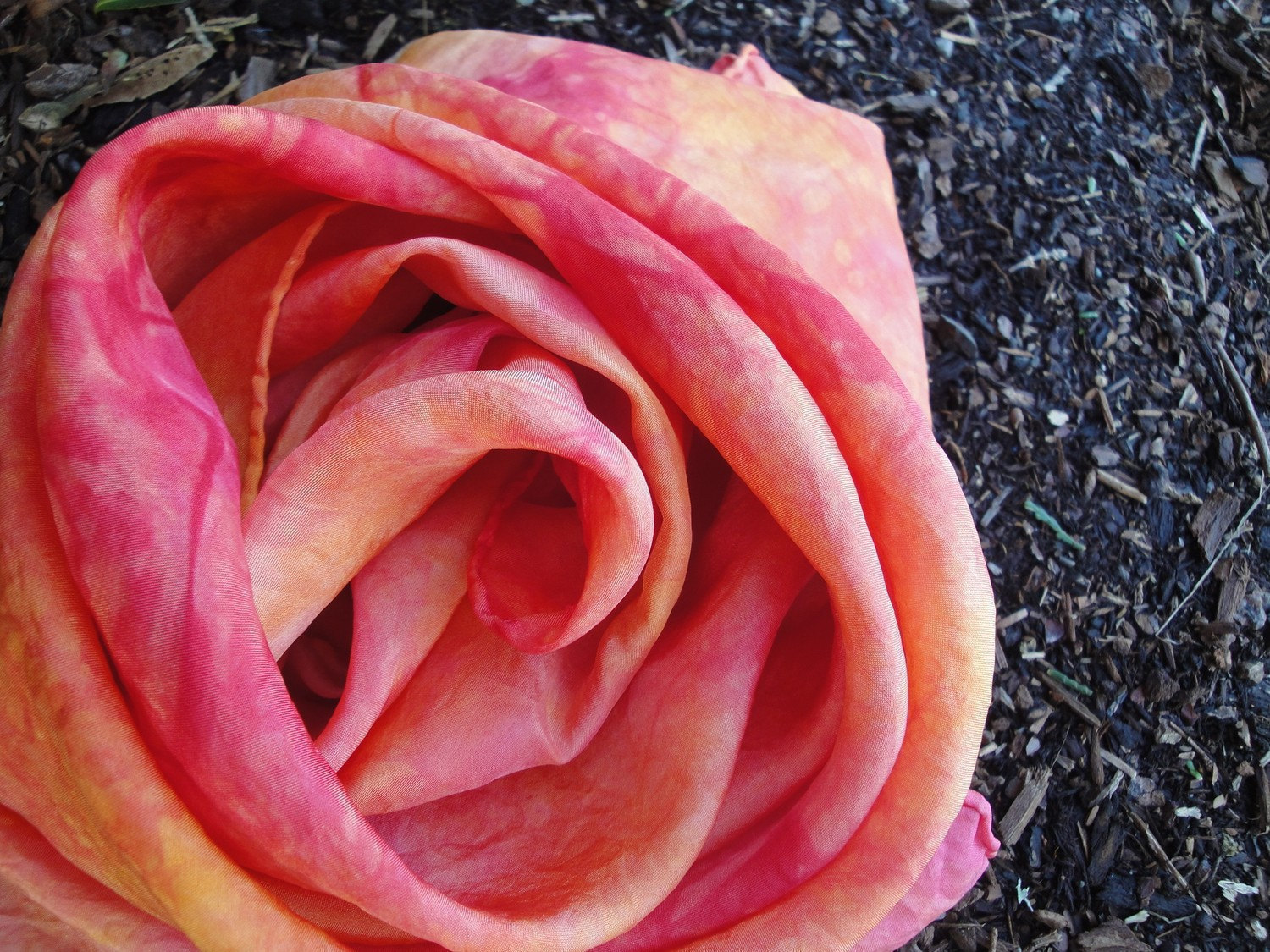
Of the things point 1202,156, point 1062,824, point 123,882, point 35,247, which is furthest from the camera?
point 1202,156

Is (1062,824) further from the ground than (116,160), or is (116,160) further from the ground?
(116,160)

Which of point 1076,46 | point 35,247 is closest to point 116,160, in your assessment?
point 35,247

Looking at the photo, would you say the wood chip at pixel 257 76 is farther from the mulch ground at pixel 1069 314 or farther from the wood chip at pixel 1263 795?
the wood chip at pixel 1263 795

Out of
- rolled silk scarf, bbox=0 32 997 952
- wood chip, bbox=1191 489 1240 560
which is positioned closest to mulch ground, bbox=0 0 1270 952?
wood chip, bbox=1191 489 1240 560

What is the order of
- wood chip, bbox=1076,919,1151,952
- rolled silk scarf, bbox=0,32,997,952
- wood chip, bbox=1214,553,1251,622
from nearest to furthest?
rolled silk scarf, bbox=0,32,997,952 < wood chip, bbox=1076,919,1151,952 < wood chip, bbox=1214,553,1251,622

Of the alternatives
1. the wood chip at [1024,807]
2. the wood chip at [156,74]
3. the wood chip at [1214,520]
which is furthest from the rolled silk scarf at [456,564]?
the wood chip at [1214,520]

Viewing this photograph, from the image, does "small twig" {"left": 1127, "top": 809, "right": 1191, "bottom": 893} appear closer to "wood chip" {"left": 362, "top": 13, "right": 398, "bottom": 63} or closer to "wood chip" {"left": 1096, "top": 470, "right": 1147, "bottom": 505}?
"wood chip" {"left": 1096, "top": 470, "right": 1147, "bottom": 505}

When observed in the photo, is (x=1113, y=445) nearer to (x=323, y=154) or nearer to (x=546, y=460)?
(x=546, y=460)
